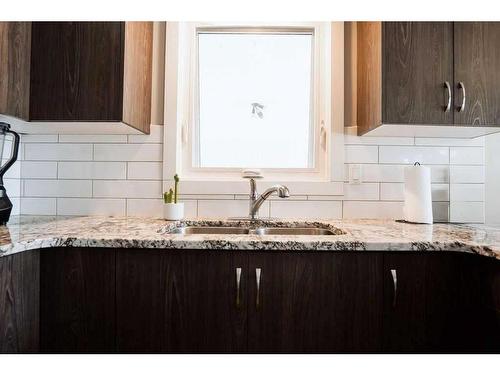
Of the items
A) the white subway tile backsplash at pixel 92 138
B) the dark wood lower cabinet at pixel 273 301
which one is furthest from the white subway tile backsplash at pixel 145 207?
the dark wood lower cabinet at pixel 273 301

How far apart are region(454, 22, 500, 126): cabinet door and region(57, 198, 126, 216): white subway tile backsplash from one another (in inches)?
69.7

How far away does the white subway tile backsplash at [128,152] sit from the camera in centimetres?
203

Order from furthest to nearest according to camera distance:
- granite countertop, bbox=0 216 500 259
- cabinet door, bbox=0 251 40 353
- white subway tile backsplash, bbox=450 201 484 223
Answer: white subway tile backsplash, bbox=450 201 484 223 < granite countertop, bbox=0 216 500 259 < cabinet door, bbox=0 251 40 353

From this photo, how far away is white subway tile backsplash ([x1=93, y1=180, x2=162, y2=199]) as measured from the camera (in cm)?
202

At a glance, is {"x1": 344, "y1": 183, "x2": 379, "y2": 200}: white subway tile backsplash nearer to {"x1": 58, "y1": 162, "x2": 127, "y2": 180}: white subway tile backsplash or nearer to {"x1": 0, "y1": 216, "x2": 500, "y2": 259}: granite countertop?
{"x1": 0, "y1": 216, "x2": 500, "y2": 259}: granite countertop

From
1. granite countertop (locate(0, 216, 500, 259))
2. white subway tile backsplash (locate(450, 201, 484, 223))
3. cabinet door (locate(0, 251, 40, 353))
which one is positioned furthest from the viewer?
white subway tile backsplash (locate(450, 201, 484, 223))

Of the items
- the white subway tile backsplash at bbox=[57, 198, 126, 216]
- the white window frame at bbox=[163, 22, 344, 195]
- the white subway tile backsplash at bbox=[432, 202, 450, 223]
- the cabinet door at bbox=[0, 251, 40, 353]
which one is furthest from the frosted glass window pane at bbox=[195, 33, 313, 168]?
the cabinet door at bbox=[0, 251, 40, 353]

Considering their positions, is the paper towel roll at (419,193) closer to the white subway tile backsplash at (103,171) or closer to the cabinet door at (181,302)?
the cabinet door at (181,302)

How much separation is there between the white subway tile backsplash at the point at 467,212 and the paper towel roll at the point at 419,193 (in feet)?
1.00

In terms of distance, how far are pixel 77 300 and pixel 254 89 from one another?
Result: 4.87 feet

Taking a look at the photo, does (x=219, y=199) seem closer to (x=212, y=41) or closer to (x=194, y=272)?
(x=194, y=272)

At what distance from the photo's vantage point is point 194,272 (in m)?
1.32

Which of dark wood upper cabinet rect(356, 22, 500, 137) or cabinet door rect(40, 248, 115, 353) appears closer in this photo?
cabinet door rect(40, 248, 115, 353)

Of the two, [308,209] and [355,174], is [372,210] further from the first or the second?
[308,209]
